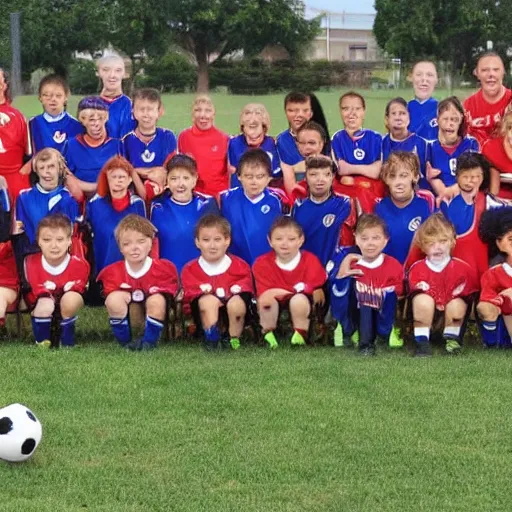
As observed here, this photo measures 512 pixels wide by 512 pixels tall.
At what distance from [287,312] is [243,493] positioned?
273cm

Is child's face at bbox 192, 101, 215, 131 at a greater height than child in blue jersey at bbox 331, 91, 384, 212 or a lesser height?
greater

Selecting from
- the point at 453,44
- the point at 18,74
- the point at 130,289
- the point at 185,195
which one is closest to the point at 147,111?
the point at 185,195

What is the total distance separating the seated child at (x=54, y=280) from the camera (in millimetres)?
5770

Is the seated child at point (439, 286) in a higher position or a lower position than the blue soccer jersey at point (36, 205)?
lower

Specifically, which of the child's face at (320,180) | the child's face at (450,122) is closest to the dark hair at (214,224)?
the child's face at (320,180)

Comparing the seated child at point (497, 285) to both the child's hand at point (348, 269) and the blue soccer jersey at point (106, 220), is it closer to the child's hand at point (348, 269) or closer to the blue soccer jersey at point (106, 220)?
the child's hand at point (348, 269)

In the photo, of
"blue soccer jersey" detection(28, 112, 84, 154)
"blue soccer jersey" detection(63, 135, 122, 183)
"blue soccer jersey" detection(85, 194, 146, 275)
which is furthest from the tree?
"blue soccer jersey" detection(85, 194, 146, 275)

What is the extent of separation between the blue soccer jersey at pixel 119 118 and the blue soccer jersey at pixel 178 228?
3.57 feet

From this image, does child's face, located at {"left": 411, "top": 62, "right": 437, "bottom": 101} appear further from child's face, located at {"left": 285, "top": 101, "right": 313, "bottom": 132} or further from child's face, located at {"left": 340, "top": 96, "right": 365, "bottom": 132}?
child's face, located at {"left": 285, "top": 101, "right": 313, "bottom": 132}

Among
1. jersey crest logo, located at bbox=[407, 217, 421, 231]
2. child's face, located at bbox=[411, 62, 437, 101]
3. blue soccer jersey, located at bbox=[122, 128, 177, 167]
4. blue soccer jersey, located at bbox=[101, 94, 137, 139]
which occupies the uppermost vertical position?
child's face, located at bbox=[411, 62, 437, 101]

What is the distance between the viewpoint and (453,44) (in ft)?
154

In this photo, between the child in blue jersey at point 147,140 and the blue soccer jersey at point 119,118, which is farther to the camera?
the blue soccer jersey at point 119,118

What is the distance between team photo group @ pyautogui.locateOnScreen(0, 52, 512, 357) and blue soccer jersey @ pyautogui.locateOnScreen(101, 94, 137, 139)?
136mm

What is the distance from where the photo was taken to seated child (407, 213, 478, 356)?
5641mm
